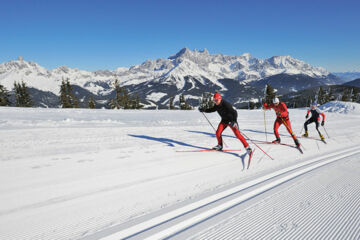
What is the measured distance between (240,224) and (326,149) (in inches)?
280

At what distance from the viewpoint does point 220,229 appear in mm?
2840

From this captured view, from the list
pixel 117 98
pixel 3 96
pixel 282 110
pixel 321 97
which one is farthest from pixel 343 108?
pixel 3 96

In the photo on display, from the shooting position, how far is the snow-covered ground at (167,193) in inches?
112

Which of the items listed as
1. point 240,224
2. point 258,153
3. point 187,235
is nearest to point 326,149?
point 258,153

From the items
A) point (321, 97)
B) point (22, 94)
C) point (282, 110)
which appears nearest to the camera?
point (282, 110)

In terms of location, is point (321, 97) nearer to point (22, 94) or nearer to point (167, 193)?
point (167, 193)

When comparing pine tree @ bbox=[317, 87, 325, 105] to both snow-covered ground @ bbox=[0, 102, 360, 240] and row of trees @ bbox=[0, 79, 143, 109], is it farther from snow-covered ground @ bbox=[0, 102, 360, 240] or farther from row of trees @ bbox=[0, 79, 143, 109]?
snow-covered ground @ bbox=[0, 102, 360, 240]

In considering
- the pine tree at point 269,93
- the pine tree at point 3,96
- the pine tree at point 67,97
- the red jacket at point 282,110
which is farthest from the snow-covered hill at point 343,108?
the pine tree at point 3,96

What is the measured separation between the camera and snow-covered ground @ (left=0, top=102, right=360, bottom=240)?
112 inches

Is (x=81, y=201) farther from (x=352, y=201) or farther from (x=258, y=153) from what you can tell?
(x=258, y=153)

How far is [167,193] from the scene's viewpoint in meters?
3.91

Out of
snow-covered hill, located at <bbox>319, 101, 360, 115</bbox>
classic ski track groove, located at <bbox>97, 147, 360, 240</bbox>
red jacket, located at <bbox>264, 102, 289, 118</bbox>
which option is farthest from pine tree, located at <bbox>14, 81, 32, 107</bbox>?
snow-covered hill, located at <bbox>319, 101, 360, 115</bbox>

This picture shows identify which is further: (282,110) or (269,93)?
(269,93)

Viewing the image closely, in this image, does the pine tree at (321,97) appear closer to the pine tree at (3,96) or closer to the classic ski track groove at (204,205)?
the classic ski track groove at (204,205)
